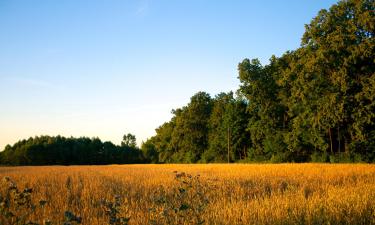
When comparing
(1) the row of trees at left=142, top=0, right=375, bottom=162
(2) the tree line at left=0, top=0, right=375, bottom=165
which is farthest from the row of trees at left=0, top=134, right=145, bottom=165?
(1) the row of trees at left=142, top=0, right=375, bottom=162

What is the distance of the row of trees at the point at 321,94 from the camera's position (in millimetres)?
34281

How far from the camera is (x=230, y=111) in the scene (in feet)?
213

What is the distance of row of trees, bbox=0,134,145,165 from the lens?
9438cm

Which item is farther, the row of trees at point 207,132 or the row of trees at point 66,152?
the row of trees at point 66,152

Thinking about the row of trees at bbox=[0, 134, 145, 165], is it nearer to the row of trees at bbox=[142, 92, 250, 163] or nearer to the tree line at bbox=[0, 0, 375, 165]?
the row of trees at bbox=[142, 92, 250, 163]

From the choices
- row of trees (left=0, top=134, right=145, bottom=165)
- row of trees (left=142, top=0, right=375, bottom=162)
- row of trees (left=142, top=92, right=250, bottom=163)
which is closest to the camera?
row of trees (left=142, top=0, right=375, bottom=162)

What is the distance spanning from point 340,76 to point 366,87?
2.78 metres

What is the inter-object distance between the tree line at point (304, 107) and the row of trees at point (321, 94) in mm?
99

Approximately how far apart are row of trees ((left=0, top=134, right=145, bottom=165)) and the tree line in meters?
25.6

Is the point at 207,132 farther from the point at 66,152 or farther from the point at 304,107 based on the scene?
the point at 66,152

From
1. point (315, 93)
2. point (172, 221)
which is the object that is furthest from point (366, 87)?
point (172, 221)

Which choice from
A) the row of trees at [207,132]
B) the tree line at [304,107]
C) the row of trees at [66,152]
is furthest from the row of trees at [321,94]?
the row of trees at [66,152]

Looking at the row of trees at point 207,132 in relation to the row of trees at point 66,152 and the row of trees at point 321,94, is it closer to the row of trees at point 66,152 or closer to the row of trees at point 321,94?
the row of trees at point 321,94

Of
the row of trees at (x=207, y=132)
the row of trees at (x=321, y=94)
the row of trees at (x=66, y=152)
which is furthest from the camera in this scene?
the row of trees at (x=66, y=152)
